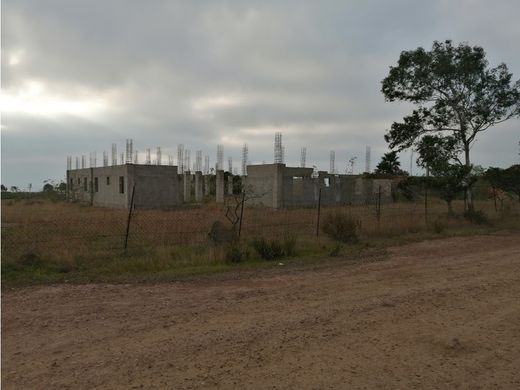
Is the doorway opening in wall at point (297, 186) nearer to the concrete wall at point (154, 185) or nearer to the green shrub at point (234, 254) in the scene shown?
the concrete wall at point (154, 185)

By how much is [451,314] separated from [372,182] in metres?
35.4

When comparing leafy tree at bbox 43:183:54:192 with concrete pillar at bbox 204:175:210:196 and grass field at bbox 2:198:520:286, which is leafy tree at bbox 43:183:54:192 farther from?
grass field at bbox 2:198:520:286

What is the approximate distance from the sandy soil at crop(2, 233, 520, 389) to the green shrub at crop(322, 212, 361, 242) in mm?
5253

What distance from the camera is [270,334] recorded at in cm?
504

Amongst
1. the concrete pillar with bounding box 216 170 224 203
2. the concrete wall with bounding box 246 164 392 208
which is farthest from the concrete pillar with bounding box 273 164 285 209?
the concrete pillar with bounding box 216 170 224 203

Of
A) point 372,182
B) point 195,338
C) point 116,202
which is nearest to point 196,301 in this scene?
point 195,338

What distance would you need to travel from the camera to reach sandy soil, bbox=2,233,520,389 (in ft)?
13.1

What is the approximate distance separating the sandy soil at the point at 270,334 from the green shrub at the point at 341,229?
5.25 m

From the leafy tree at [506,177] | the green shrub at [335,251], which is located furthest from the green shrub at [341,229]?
the leafy tree at [506,177]

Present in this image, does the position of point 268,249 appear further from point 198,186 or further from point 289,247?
point 198,186

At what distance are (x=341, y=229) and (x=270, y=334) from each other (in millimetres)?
8847

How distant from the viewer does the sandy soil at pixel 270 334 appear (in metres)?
3.99

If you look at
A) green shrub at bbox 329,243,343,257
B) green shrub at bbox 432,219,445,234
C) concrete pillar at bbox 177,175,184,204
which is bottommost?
green shrub at bbox 329,243,343,257

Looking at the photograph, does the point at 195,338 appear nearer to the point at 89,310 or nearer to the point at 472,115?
the point at 89,310
